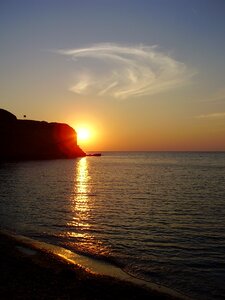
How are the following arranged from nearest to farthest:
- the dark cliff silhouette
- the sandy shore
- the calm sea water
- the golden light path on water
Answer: the sandy shore < the calm sea water < the golden light path on water < the dark cliff silhouette

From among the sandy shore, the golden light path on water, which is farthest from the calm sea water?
the sandy shore

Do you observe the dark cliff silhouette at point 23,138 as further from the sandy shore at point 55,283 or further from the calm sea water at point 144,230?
the sandy shore at point 55,283

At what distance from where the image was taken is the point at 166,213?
1219 inches

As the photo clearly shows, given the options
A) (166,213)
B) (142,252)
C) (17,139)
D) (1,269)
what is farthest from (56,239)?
(17,139)

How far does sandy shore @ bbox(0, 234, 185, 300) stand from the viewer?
11625 mm

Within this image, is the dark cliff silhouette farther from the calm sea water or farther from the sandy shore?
the sandy shore

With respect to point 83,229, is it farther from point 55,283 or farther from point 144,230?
point 55,283

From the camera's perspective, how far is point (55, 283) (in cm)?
1268

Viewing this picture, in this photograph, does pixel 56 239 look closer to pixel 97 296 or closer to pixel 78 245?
pixel 78 245

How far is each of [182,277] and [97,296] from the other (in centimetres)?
492

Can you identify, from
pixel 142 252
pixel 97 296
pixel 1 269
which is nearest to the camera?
pixel 97 296

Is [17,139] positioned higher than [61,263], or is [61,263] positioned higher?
[17,139]

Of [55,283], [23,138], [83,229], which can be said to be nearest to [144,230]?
[83,229]

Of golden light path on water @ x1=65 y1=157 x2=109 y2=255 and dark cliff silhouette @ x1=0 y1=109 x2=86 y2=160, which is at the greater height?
dark cliff silhouette @ x1=0 y1=109 x2=86 y2=160
